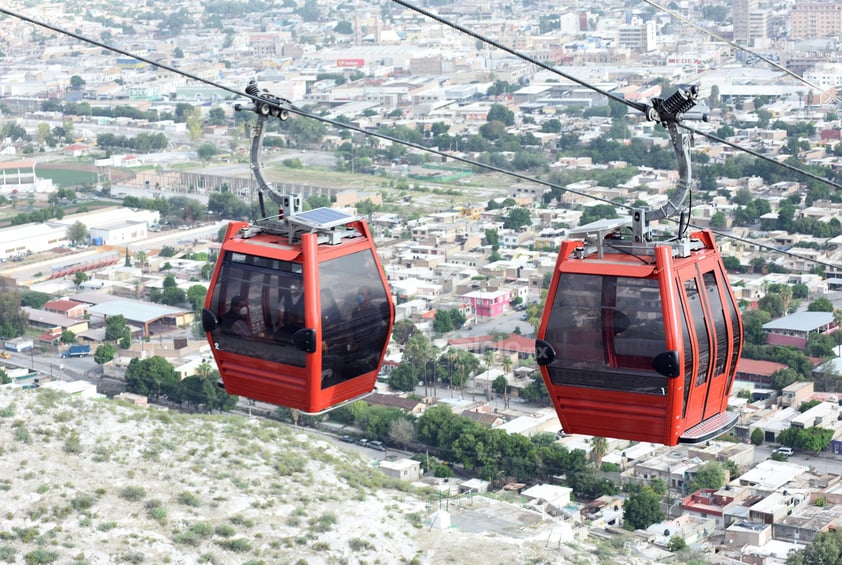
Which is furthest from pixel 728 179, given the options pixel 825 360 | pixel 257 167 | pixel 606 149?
pixel 257 167

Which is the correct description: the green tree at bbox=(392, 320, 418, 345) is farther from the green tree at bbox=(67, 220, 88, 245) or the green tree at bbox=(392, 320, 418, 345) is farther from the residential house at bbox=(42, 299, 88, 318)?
the green tree at bbox=(67, 220, 88, 245)

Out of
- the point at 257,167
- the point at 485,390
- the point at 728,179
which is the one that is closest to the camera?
the point at 257,167

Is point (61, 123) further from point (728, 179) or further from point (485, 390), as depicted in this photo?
point (485, 390)

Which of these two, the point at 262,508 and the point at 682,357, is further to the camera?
the point at 262,508

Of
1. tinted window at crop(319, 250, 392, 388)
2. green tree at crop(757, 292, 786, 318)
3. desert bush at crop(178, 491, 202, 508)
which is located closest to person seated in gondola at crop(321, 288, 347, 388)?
tinted window at crop(319, 250, 392, 388)

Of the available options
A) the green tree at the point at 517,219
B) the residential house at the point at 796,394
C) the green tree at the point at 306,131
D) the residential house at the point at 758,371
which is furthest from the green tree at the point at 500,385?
the green tree at the point at 306,131

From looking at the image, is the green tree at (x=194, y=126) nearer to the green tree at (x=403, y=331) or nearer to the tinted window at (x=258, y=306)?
the green tree at (x=403, y=331)
